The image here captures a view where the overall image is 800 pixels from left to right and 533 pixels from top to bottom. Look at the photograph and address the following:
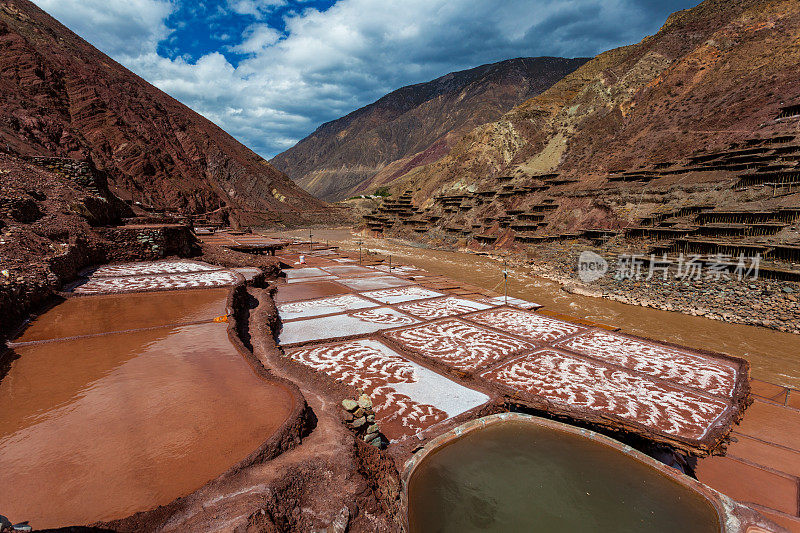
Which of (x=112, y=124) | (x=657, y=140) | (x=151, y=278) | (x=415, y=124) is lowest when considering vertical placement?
(x=151, y=278)

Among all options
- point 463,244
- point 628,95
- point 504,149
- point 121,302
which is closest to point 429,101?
point 504,149

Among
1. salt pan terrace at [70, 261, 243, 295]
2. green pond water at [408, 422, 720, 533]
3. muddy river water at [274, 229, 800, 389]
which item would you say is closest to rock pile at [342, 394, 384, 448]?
green pond water at [408, 422, 720, 533]

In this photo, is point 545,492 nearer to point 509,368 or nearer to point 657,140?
point 509,368

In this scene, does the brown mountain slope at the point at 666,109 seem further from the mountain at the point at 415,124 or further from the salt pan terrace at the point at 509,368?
the mountain at the point at 415,124

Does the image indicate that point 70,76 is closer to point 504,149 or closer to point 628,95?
point 504,149

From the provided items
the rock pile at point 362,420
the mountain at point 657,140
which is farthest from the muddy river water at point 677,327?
the rock pile at point 362,420

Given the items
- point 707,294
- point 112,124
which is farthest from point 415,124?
point 707,294
